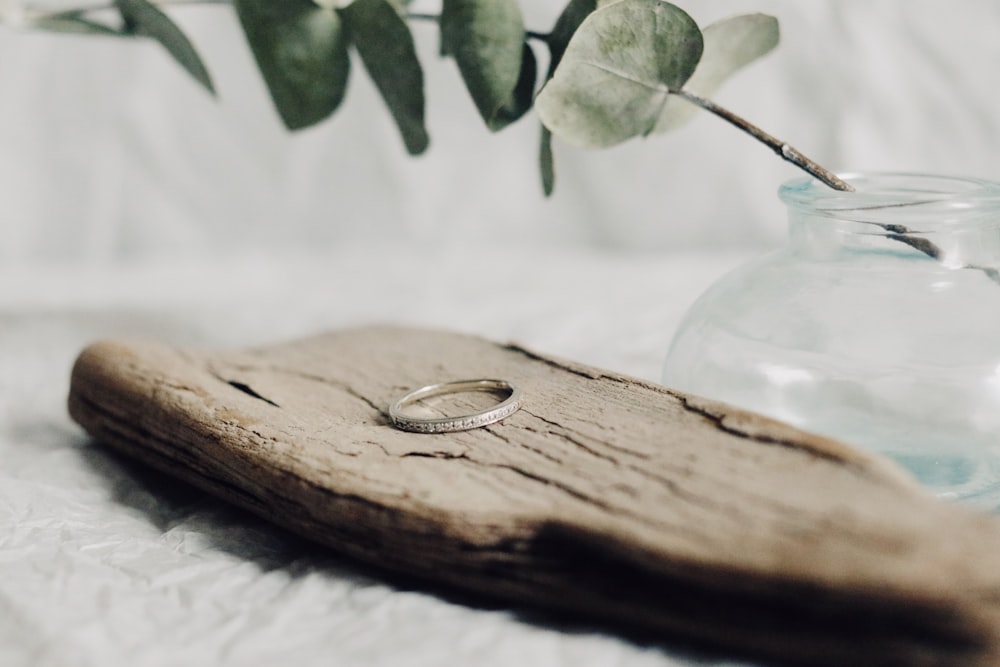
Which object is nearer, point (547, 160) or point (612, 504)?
point (612, 504)

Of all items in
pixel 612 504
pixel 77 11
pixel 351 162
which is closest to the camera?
pixel 612 504

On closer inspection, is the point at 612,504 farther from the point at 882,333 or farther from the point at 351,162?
the point at 351,162

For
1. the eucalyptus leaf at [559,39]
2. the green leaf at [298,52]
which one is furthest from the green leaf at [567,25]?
the green leaf at [298,52]

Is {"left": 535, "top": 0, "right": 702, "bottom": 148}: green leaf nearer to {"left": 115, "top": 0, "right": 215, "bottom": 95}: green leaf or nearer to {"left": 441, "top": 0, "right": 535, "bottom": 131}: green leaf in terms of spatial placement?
{"left": 441, "top": 0, "right": 535, "bottom": 131}: green leaf

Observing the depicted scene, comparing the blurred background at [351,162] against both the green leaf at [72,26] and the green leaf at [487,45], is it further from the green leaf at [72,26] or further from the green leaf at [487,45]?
the green leaf at [487,45]

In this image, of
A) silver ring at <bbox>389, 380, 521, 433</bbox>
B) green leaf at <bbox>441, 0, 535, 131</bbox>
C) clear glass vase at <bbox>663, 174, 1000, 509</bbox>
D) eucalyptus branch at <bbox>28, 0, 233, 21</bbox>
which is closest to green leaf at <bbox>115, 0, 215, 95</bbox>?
eucalyptus branch at <bbox>28, 0, 233, 21</bbox>

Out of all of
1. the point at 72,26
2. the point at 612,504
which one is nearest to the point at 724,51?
the point at 612,504
